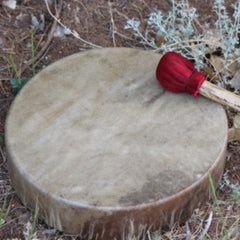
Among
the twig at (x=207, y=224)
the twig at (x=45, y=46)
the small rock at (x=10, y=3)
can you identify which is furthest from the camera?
the small rock at (x=10, y=3)

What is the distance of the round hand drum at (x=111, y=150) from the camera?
65.2 inches

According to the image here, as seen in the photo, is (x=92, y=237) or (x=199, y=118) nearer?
(x=92, y=237)

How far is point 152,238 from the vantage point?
1830 millimetres

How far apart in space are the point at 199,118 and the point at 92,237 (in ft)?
2.16

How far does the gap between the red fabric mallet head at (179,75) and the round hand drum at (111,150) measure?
56 mm

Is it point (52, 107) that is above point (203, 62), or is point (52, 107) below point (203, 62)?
below

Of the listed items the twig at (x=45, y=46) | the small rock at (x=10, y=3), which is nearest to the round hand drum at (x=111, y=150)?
the twig at (x=45, y=46)

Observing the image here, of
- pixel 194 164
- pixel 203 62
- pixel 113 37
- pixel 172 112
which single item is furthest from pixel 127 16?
pixel 194 164

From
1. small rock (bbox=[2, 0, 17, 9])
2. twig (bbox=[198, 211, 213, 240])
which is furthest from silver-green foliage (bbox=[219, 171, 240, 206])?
small rock (bbox=[2, 0, 17, 9])

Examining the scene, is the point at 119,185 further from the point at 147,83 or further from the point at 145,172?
the point at 147,83

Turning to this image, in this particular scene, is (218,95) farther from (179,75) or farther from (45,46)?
(45,46)

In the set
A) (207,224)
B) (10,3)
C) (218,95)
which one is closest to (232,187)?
(207,224)

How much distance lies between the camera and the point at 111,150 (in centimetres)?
176

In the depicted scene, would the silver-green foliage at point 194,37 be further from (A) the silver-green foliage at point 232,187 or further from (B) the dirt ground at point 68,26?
(A) the silver-green foliage at point 232,187
